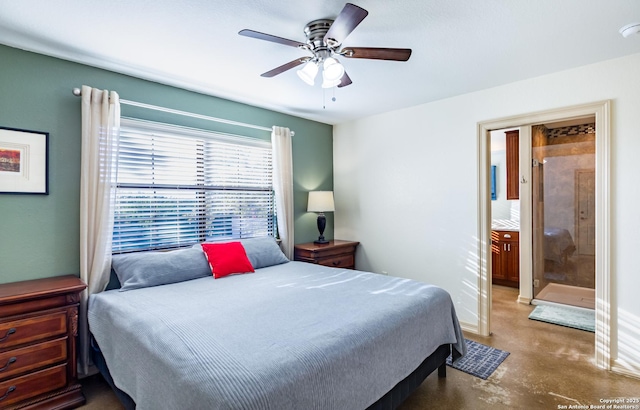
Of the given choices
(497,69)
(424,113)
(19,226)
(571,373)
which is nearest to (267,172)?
(424,113)

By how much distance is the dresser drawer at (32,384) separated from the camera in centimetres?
192

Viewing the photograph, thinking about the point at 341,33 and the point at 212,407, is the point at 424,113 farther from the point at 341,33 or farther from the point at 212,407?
the point at 212,407

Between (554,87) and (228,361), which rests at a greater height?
(554,87)

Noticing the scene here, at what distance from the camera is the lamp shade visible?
4070mm

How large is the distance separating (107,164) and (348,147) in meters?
2.88

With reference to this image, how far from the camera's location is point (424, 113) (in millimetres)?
3709

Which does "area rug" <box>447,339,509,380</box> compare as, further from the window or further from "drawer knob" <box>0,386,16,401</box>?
"drawer knob" <box>0,386,16,401</box>

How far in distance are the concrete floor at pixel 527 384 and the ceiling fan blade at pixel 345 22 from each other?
2.33 meters

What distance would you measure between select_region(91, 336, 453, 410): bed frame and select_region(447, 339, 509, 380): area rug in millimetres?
285

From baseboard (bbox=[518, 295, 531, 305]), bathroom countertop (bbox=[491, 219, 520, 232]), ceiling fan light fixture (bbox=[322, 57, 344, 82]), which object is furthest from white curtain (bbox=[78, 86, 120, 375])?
bathroom countertop (bbox=[491, 219, 520, 232])

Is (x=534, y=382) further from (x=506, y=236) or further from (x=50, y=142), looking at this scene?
(x=50, y=142)

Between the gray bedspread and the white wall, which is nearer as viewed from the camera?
the gray bedspread

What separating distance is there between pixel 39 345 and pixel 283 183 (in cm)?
252

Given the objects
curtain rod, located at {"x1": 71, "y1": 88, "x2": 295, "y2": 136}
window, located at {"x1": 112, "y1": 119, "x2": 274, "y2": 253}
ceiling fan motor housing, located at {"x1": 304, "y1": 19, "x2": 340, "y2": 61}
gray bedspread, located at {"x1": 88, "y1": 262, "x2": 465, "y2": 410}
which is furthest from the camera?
window, located at {"x1": 112, "y1": 119, "x2": 274, "y2": 253}
